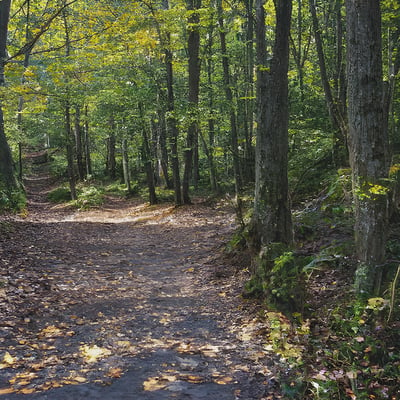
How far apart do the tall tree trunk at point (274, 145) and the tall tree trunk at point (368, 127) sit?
6.20 feet

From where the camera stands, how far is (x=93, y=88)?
16953 mm

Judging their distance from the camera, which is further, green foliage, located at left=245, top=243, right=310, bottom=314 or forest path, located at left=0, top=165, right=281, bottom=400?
green foliage, located at left=245, top=243, right=310, bottom=314

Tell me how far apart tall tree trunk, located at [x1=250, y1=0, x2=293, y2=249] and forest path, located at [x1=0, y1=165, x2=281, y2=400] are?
4.41ft

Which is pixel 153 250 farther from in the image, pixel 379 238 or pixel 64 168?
pixel 64 168

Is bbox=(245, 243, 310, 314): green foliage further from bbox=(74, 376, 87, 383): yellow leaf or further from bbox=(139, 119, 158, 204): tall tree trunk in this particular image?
bbox=(139, 119, 158, 204): tall tree trunk

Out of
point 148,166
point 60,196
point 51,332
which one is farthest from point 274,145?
point 60,196

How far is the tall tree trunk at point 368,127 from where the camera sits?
4.20 meters

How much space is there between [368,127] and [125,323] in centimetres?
405

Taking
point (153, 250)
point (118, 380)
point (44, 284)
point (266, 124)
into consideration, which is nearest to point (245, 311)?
point (118, 380)

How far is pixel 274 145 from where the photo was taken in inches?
246

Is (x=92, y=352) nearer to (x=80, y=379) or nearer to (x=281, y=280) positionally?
(x=80, y=379)

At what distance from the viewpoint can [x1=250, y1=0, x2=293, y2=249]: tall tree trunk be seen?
20.5 ft

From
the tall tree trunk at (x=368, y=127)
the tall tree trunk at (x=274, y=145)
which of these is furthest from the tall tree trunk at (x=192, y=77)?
the tall tree trunk at (x=368, y=127)

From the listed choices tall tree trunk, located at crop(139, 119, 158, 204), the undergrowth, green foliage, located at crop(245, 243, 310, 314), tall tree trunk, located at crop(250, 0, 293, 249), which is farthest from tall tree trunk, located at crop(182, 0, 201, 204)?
the undergrowth
